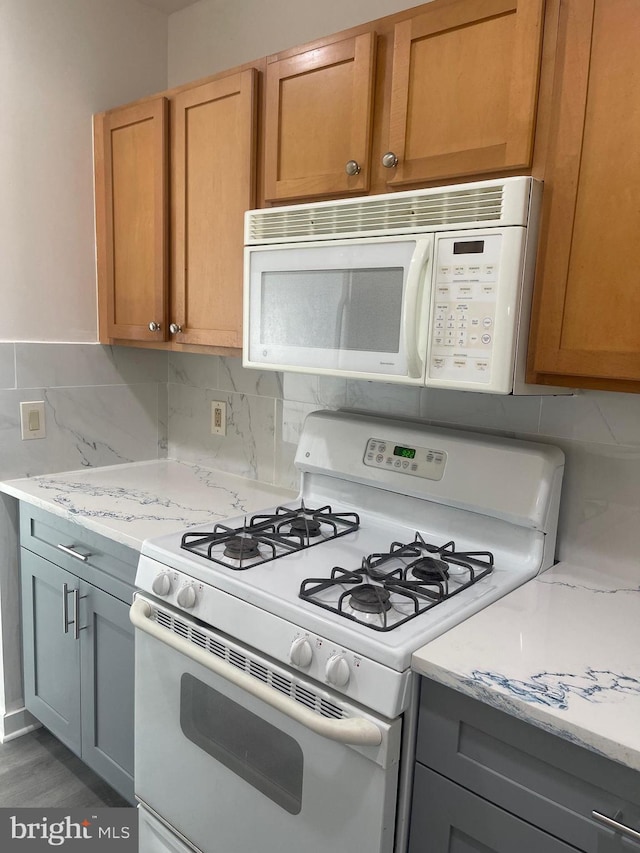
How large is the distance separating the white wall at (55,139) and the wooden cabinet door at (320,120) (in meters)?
0.85

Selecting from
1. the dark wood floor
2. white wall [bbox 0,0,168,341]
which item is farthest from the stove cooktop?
white wall [bbox 0,0,168,341]

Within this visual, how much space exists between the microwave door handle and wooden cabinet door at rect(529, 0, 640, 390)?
0.22 m

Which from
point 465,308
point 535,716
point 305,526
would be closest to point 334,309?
point 465,308

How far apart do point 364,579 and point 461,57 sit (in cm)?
108

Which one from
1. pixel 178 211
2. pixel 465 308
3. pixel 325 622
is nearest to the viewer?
pixel 325 622

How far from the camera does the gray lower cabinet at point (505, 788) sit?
2.90 feet

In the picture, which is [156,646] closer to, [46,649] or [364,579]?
[364,579]

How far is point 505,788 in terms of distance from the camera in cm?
98

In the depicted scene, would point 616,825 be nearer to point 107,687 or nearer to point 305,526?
point 305,526

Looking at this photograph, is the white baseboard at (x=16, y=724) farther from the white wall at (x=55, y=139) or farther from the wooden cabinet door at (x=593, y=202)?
the wooden cabinet door at (x=593, y=202)

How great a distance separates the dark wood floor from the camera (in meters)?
1.88

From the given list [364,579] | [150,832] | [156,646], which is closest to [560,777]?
[364,579]

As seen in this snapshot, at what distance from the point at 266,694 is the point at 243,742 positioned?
21 centimetres

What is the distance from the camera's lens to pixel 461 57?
48.4 inches
